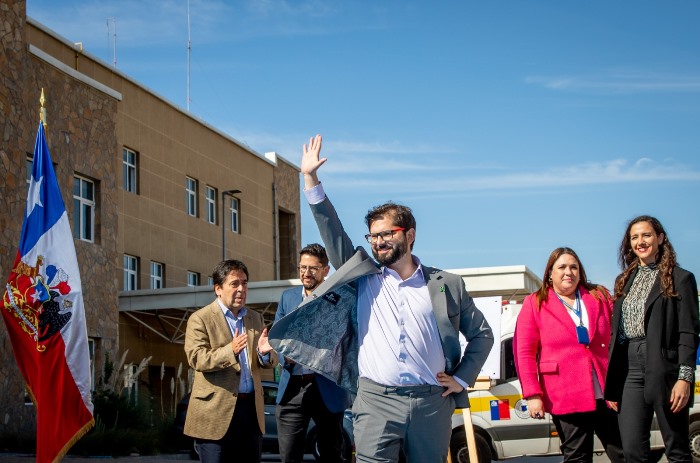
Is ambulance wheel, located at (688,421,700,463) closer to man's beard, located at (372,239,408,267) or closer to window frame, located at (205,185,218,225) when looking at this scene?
man's beard, located at (372,239,408,267)

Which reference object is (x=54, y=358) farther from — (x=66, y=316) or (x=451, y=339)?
(x=451, y=339)

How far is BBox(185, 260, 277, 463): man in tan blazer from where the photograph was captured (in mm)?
7285

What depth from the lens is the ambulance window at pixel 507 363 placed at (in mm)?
13859

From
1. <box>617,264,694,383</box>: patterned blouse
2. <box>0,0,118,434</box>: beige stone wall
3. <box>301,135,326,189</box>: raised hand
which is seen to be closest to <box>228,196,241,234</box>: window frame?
<box>0,0,118,434</box>: beige stone wall

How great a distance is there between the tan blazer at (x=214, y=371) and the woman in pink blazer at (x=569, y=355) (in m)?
1.85

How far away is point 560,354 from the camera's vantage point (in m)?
7.20

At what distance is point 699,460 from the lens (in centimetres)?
1422

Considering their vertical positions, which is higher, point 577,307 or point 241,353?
point 577,307

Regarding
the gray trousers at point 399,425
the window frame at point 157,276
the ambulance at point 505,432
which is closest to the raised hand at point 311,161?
the gray trousers at point 399,425

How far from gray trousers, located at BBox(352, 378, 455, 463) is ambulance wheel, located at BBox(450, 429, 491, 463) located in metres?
7.91

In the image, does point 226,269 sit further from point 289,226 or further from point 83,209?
point 289,226

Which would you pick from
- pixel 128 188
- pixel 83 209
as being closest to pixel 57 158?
pixel 83 209

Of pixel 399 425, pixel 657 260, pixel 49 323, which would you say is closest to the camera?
pixel 399 425

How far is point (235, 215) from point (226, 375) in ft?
106
